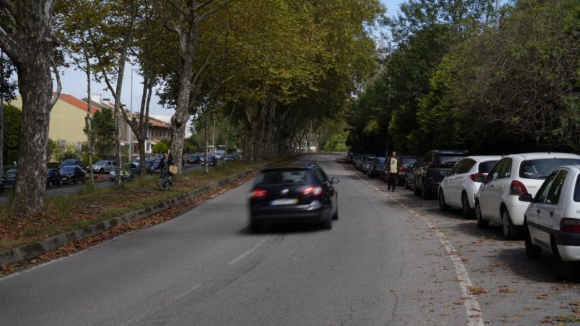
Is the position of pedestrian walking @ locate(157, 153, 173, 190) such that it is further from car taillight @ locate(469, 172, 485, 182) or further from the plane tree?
car taillight @ locate(469, 172, 485, 182)

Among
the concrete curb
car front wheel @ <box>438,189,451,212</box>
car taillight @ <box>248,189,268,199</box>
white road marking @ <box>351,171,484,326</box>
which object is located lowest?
the concrete curb

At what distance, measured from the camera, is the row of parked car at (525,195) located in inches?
323

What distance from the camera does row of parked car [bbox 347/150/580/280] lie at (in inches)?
323

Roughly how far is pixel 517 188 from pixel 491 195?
1.38 m

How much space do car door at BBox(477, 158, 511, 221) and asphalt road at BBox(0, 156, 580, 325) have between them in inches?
18.9

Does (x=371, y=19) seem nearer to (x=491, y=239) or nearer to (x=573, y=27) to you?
(x=573, y=27)

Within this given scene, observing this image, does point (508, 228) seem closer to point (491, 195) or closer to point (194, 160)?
point (491, 195)

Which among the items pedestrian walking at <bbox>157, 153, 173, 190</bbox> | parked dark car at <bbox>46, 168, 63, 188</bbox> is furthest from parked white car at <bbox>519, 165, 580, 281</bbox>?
parked dark car at <bbox>46, 168, 63, 188</bbox>

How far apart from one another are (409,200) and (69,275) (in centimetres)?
1541

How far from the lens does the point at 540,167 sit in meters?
12.4

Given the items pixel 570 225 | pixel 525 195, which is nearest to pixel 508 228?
pixel 525 195

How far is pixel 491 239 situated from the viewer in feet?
42.1

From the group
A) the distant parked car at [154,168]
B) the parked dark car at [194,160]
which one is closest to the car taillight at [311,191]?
the distant parked car at [154,168]

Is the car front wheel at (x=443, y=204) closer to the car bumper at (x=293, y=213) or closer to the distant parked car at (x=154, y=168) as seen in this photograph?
the car bumper at (x=293, y=213)
